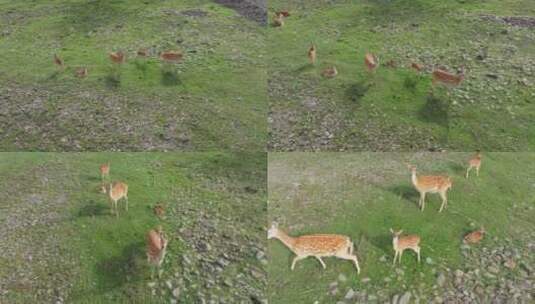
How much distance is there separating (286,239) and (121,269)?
373 cm

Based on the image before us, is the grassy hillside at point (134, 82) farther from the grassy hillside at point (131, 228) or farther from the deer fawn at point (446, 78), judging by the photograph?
the deer fawn at point (446, 78)

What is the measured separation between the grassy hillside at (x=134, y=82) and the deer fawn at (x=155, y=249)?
509 cm

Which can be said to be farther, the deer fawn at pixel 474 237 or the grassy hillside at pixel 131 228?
the deer fawn at pixel 474 237

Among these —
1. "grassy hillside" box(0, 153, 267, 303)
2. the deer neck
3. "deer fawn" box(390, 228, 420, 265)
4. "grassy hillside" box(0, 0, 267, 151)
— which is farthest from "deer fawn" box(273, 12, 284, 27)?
"deer fawn" box(390, 228, 420, 265)

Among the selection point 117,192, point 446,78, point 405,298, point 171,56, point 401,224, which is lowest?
point 405,298

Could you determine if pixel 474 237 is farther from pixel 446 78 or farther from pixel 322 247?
pixel 446 78

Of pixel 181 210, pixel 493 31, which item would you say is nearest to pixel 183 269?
pixel 181 210

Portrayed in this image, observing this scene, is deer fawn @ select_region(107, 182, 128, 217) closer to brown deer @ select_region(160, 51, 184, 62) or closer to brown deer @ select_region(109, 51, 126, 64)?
brown deer @ select_region(160, 51, 184, 62)

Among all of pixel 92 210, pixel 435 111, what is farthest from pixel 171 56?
pixel 435 111

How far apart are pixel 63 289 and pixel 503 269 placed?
383 inches

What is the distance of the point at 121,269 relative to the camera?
1223 centimetres

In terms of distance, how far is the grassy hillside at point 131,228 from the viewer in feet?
39.2

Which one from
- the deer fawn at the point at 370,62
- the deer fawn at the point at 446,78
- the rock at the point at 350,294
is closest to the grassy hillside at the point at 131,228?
the rock at the point at 350,294

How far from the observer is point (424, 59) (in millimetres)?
21109
